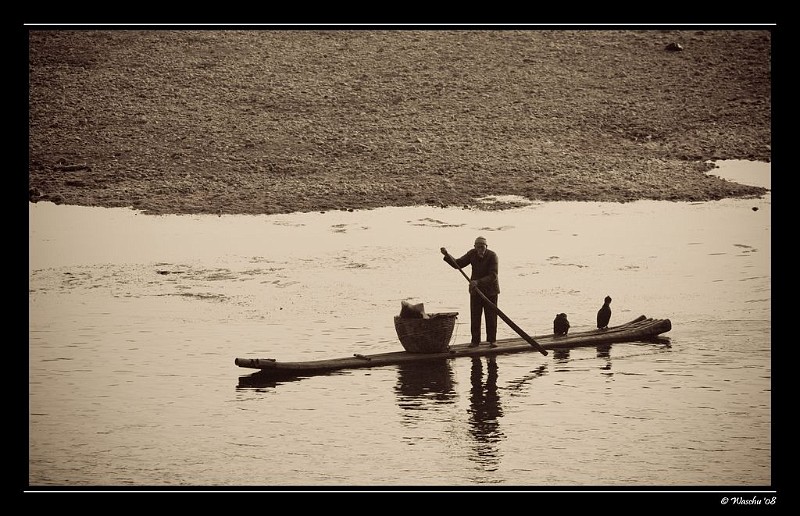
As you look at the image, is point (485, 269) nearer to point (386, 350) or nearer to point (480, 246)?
point (480, 246)

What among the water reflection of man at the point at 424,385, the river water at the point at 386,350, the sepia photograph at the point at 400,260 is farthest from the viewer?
the water reflection of man at the point at 424,385

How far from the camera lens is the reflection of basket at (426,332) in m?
13.3

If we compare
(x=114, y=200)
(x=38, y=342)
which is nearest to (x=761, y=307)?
(x=38, y=342)

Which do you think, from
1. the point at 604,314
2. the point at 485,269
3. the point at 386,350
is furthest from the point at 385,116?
the point at 485,269

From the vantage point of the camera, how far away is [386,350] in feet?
46.6

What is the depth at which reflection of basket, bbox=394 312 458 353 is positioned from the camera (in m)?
13.3

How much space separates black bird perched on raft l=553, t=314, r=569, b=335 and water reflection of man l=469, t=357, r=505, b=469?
1083mm

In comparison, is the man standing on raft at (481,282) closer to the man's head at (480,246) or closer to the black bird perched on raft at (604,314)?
the man's head at (480,246)

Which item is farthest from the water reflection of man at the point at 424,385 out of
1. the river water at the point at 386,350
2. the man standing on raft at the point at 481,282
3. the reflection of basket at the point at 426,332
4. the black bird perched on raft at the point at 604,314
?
the black bird perched on raft at the point at 604,314

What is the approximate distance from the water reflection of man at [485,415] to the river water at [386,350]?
3 cm

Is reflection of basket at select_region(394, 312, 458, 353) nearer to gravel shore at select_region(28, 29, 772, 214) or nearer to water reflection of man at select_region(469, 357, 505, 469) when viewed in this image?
water reflection of man at select_region(469, 357, 505, 469)

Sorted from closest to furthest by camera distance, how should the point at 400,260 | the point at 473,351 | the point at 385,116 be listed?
the point at 473,351
the point at 400,260
the point at 385,116

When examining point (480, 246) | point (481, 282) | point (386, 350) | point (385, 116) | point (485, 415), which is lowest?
point (485, 415)

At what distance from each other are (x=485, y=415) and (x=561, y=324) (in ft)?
9.61
